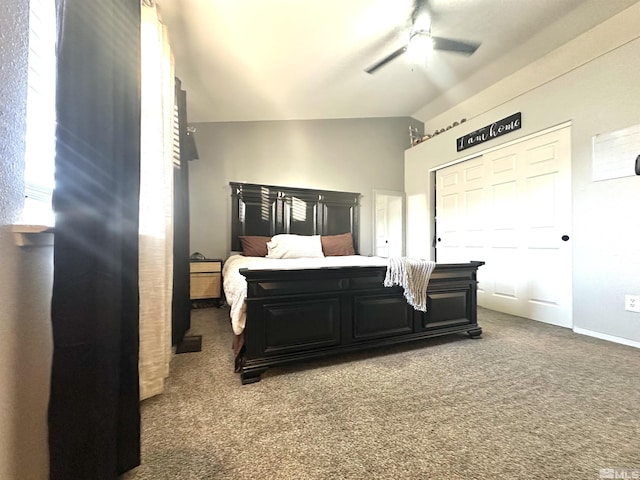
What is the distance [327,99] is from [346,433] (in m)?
3.82

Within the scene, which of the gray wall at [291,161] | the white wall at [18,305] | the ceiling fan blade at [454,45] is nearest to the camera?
the white wall at [18,305]

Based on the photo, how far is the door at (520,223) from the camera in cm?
278

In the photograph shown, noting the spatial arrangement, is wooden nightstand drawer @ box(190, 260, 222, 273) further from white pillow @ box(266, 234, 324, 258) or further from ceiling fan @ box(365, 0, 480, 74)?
ceiling fan @ box(365, 0, 480, 74)

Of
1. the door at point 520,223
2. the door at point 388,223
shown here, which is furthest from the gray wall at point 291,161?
the door at point 520,223

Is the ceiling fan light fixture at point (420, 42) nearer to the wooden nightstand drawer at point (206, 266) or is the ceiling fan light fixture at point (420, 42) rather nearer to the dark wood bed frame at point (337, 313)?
the dark wood bed frame at point (337, 313)

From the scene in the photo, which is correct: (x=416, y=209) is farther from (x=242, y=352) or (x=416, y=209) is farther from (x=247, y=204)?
(x=242, y=352)

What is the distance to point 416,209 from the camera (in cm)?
472

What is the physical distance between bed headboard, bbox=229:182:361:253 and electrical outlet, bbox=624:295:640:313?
2976mm

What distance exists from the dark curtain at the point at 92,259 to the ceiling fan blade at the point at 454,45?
242 centimetres

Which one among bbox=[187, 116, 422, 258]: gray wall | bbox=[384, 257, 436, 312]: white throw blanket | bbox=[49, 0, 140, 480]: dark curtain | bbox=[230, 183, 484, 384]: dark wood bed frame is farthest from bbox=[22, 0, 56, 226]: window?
bbox=[187, 116, 422, 258]: gray wall

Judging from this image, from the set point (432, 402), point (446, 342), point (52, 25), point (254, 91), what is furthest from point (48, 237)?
point (254, 91)

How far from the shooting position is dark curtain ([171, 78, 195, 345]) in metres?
2.22

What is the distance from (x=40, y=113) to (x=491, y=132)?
13.5 feet

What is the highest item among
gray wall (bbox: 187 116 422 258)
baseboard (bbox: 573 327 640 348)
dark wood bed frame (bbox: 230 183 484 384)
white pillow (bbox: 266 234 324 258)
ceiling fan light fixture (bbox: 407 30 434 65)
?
ceiling fan light fixture (bbox: 407 30 434 65)
